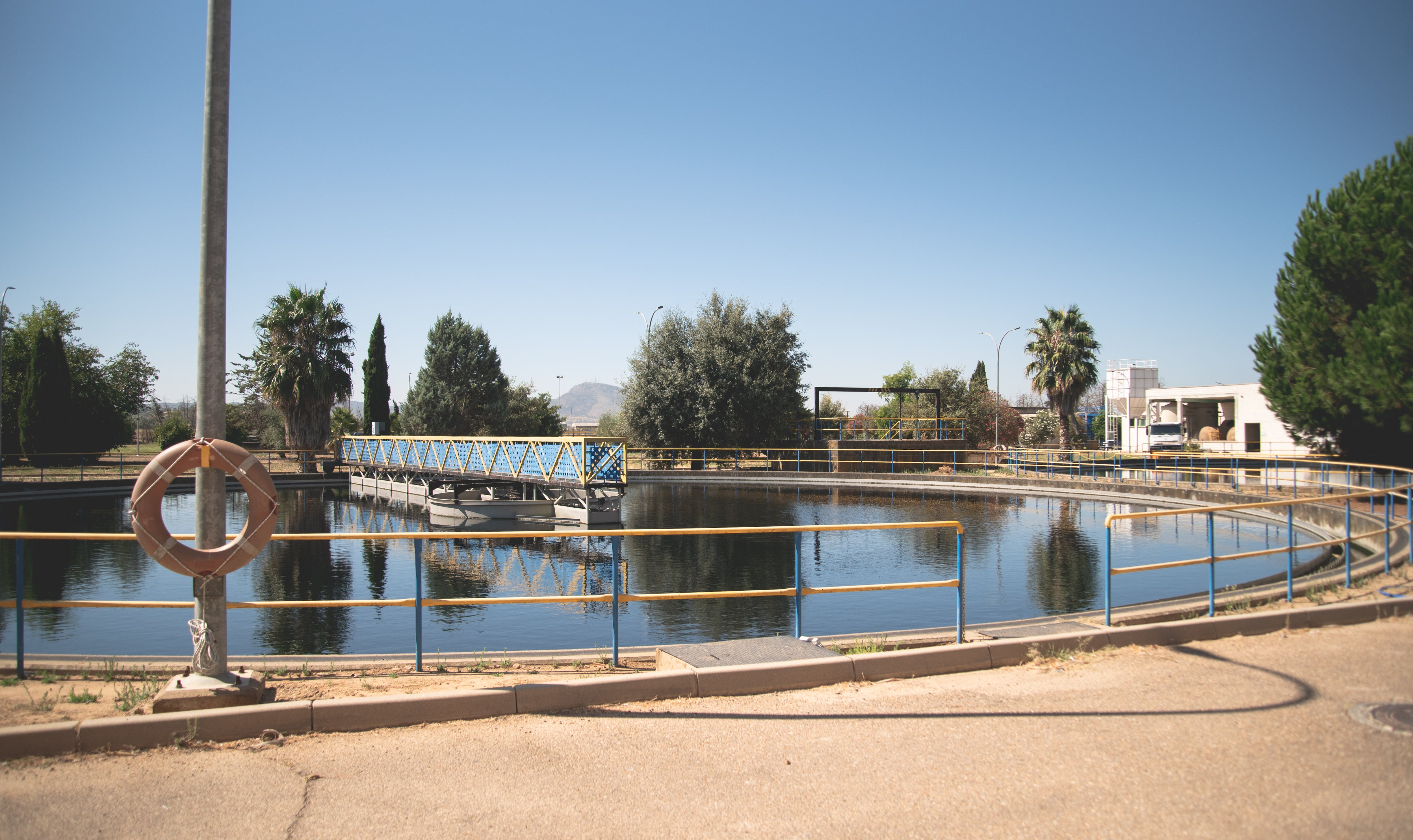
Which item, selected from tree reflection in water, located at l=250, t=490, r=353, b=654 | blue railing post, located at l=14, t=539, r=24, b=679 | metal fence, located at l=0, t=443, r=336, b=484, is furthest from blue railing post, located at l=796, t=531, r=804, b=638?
metal fence, located at l=0, t=443, r=336, b=484

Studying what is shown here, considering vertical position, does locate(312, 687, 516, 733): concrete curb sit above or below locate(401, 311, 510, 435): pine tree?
below

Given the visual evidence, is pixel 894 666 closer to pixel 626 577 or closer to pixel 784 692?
pixel 784 692

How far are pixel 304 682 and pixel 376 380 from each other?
5289 centimetres

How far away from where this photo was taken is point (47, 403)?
45625 millimetres

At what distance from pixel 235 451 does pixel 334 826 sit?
2.76 meters

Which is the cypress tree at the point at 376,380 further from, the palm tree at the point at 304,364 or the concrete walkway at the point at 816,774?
the concrete walkway at the point at 816,774

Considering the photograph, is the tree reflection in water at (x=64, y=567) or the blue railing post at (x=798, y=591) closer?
the blue railing post at (x=798, y=591)

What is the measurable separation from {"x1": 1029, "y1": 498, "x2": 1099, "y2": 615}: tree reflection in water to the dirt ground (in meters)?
4.65

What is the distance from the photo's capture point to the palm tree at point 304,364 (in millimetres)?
47188

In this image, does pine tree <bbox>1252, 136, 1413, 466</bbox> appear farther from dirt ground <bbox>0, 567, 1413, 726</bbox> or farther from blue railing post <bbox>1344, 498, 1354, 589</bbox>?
dirt ground <bbox>0, 567, 1413, 726</bbox>

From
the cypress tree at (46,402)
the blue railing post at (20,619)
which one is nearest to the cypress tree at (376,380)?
the cypress tree at (46,402)

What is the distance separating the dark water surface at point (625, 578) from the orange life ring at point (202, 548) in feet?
6.67

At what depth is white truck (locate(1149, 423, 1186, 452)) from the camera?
4997cm

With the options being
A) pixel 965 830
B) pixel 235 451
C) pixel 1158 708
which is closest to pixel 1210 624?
pixel 1158 708
